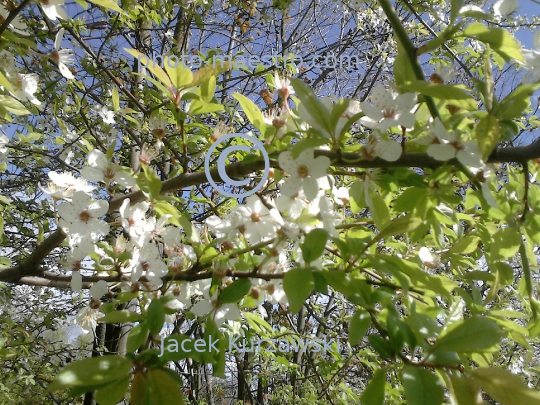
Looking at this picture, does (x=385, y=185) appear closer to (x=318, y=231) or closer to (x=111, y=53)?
(x=318, y=231)

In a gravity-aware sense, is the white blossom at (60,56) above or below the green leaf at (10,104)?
above

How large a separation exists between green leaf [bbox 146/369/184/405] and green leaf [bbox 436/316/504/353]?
262mm

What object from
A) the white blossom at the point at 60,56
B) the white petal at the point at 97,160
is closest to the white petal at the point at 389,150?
the white petal at the point at 97,160

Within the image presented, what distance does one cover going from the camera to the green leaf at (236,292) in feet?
1.77

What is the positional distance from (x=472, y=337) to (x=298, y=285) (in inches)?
6.9

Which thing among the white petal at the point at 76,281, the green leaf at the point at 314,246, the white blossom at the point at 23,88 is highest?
the white blossom at the point at 23,88

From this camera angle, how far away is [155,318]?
50cm

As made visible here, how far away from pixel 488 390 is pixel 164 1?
78.1 inches

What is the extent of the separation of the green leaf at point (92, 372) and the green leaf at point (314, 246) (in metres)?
0.21

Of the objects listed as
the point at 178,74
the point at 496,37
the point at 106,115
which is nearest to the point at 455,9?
the point at 496,37

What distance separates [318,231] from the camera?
0.47m

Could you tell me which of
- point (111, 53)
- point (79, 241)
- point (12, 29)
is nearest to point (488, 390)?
point (79, 241)

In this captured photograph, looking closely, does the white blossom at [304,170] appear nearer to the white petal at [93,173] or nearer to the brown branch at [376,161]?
the brown branch at [376,161]

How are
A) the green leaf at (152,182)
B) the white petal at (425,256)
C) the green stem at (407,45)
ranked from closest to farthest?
the green stem at (407,45), the green leaf at (152,182), the white petal at (425,256)
